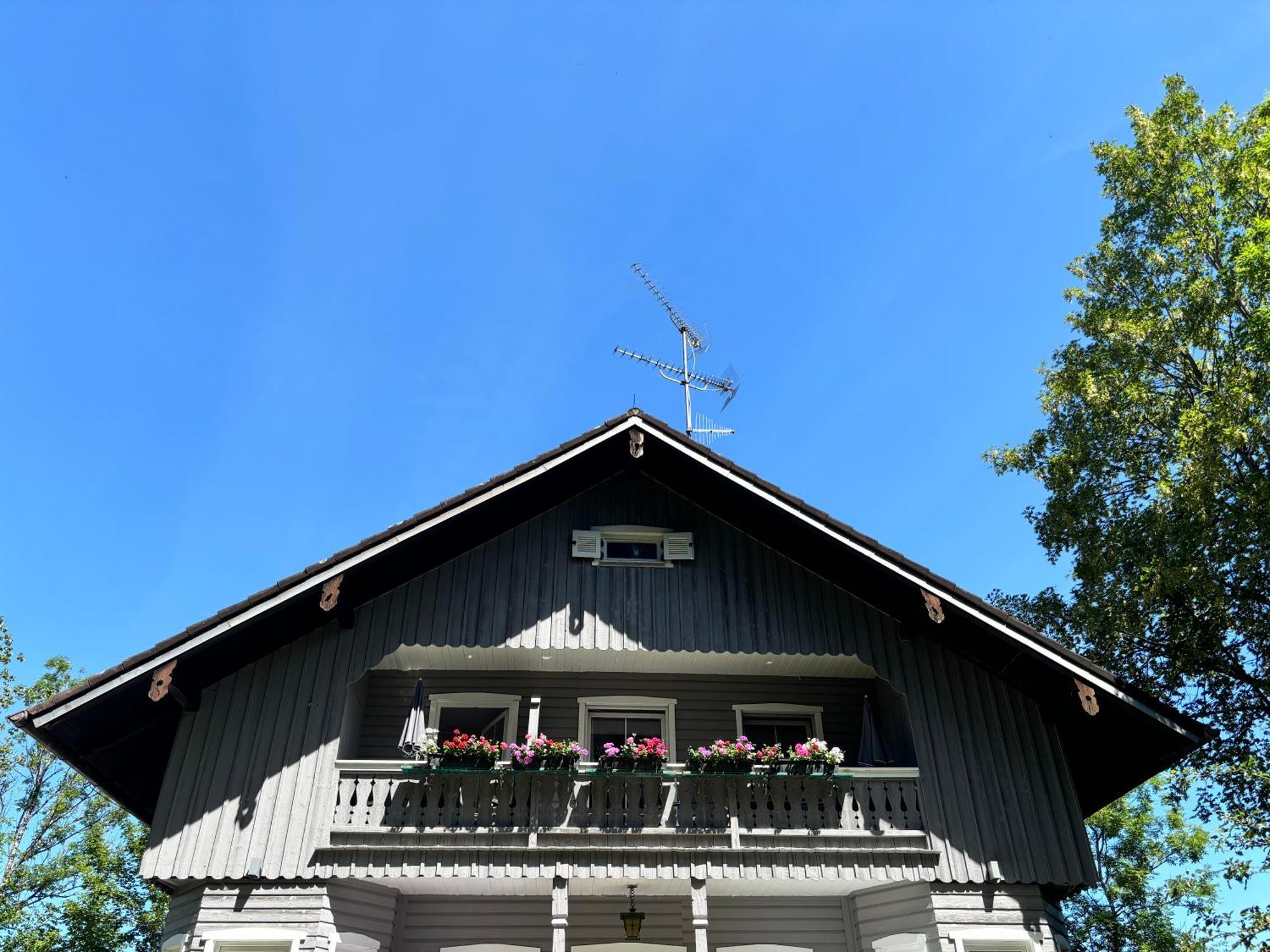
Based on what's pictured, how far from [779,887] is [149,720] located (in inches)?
365

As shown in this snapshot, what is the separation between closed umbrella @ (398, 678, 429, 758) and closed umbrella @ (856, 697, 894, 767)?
619 cm

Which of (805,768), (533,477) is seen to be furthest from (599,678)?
(805,768)

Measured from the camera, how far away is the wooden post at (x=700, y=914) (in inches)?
427

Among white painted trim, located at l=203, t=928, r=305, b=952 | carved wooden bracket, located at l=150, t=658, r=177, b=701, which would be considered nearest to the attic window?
carved wooden bracket, located at l=150, t=658, r=177, b=701

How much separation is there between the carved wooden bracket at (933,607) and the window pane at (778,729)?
9.80ft

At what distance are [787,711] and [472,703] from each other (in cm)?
510

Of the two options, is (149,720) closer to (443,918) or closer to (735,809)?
(443,918)

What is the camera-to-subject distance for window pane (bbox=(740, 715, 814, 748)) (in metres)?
14.0

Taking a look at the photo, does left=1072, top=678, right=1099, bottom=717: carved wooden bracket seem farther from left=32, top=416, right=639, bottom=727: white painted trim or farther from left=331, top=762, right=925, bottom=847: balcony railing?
left=32, top=416, right=639, bottom=727: white painted trim

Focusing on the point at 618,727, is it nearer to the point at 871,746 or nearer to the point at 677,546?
the point at 677,546

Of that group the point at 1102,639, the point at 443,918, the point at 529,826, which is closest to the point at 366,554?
the point at 529,826

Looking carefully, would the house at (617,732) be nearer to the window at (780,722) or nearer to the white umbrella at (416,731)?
the window at (780,722)

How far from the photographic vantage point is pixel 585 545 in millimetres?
13812

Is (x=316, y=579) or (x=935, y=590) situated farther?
(x=935, y=590)
